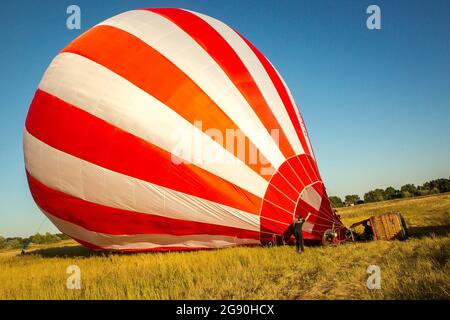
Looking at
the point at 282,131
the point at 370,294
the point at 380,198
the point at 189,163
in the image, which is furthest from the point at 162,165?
the point at 380,198

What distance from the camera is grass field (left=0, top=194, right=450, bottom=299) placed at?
Result: 4.25 metres

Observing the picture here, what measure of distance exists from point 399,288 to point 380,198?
61124 mm

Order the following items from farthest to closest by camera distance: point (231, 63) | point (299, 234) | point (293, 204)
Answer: point (231, 63) → point (293, 204) → point (299, 234)

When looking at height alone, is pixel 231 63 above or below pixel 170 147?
above

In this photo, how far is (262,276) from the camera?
5.32 m

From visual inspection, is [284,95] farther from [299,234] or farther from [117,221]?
[117,221]

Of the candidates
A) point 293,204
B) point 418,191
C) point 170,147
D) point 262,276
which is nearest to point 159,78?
point 170,147

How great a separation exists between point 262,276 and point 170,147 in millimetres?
3352

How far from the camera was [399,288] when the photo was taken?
4047 millimetres

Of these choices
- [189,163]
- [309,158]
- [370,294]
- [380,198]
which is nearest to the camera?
[370,294]

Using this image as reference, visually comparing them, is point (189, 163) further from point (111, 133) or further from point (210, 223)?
point (111, 133)

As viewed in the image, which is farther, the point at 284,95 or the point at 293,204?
the point at 284,95

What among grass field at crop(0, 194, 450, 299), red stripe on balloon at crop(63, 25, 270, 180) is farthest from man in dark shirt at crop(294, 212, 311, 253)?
red stripe on balloon at crop(63, 25, 270, 180)

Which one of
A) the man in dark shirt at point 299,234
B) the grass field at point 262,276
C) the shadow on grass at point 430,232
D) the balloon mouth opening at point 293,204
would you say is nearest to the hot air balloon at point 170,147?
the balloon mouth opening at point 293,204
